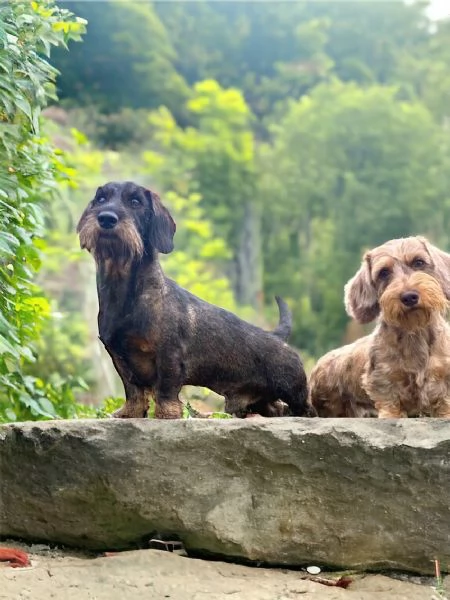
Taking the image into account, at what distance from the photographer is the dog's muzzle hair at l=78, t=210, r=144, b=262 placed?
4684 mm

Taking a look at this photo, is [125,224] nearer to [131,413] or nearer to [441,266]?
[131,413]

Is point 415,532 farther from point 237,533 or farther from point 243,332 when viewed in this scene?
point 243,332

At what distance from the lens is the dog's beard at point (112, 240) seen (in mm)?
4691

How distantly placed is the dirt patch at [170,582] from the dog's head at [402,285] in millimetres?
1429

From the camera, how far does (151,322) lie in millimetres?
4914

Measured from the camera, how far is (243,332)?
5.41 metres

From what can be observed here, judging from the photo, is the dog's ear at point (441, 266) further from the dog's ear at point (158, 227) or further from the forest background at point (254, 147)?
the forest background at point (254, 147)

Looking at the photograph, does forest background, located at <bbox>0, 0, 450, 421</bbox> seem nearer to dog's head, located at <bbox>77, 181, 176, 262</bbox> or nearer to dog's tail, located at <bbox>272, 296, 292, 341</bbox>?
dog's tail, located at <bbox>272, 296, 292, 341</bbox>

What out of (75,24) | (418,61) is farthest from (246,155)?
(75,24)

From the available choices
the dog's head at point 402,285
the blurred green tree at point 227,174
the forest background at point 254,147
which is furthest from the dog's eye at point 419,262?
the blurred green tree at point 227,174

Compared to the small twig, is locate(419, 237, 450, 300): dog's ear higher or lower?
higher


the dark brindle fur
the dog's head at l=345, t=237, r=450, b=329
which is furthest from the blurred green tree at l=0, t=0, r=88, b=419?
the dog's head at l=345, t=237, r=450, b=329

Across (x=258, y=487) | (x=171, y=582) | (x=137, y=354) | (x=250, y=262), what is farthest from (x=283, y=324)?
(x=250, y=262)

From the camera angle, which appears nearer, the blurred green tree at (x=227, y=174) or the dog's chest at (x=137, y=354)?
the dog's chest at (x=137, y=354)
